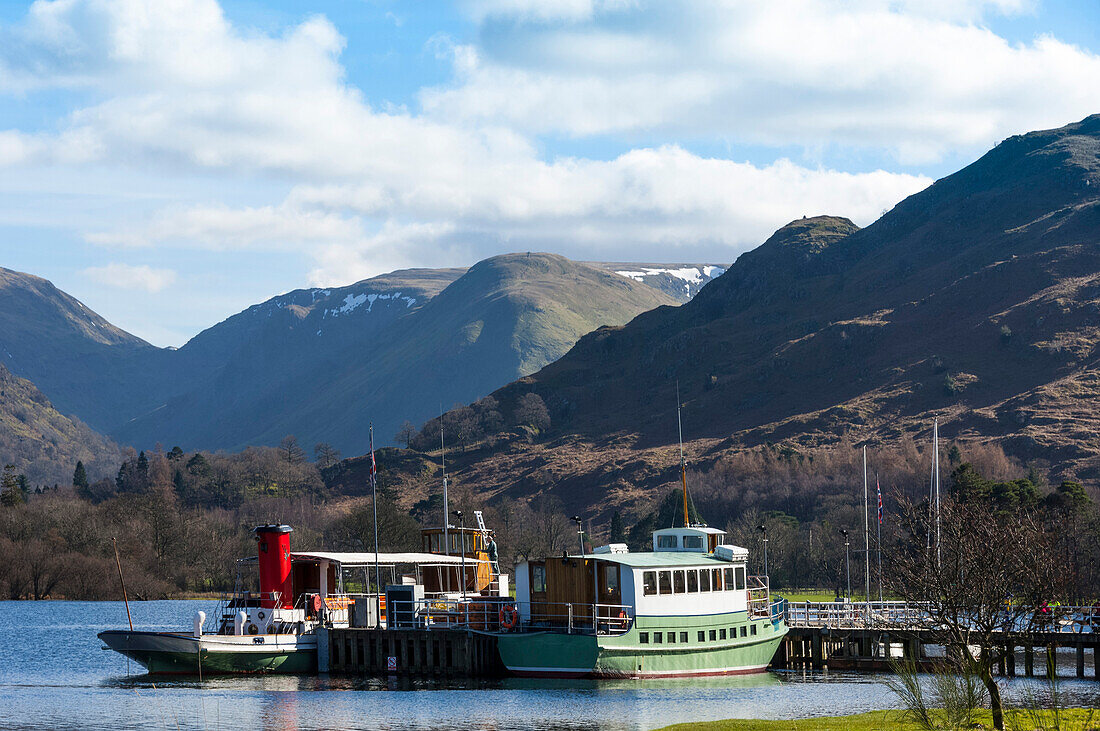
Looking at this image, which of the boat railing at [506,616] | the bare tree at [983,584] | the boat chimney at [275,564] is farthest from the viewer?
the boat chimney at [275,564]

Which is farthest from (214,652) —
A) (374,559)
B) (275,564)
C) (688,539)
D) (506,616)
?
(688,539)

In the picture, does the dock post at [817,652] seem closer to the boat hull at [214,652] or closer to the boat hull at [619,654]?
the boat hull at [619,654]

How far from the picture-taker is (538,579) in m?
67.1

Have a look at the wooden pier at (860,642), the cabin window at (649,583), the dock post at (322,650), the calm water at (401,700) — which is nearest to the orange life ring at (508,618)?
the calm water at (401,700)

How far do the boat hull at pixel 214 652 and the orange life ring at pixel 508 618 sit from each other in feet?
32.1

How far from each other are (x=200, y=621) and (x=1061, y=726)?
140 ft

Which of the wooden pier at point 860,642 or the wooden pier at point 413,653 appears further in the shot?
the wooden pier at point 860,642

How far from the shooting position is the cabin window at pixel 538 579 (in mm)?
66750

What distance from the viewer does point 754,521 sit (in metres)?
176

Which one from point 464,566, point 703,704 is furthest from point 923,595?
point 464,566

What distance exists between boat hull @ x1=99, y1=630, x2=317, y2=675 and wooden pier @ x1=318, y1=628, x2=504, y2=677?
1.42 metres

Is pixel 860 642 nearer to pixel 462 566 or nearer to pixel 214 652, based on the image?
pixel 462 566

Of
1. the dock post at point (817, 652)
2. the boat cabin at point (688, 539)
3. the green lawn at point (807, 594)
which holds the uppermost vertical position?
the boat cabin at point (688, 539)

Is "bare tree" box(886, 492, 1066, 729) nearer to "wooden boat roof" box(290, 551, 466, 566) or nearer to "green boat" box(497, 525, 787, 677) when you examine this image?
"green boat" box(497, 525, 787, 677)
